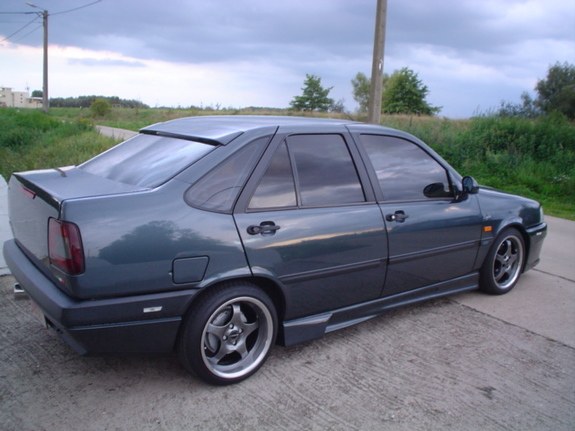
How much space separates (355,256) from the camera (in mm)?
3557

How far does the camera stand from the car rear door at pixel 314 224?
3.16 meters

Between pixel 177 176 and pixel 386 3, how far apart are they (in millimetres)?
8928

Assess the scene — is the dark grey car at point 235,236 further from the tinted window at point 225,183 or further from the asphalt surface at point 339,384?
the asphalt surface at point 339,384

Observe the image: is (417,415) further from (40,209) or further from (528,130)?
(528,130)

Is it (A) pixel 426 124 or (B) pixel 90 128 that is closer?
(A) pixel 426 124

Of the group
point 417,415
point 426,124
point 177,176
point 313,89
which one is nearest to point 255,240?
point 177,176

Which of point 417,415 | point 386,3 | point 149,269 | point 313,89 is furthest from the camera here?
point 313,89

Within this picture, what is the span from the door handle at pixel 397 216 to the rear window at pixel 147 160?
140 centimetres

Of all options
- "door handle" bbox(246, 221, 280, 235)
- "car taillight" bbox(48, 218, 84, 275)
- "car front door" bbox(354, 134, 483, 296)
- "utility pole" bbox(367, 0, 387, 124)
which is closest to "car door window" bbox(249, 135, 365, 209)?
"door handle" bbox(246, 221, 280, 235)

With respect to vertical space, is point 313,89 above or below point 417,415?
above

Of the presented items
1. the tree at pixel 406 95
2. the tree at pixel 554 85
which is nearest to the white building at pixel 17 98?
the tree at pixel 406 95

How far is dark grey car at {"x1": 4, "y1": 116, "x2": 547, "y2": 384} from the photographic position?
271 cm

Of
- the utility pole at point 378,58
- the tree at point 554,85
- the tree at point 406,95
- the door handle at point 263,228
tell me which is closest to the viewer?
the door handle at point 263,228

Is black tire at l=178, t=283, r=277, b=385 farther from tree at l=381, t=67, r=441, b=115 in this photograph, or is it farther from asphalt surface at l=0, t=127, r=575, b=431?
tree at l=381, t=67, r=441, b=115
